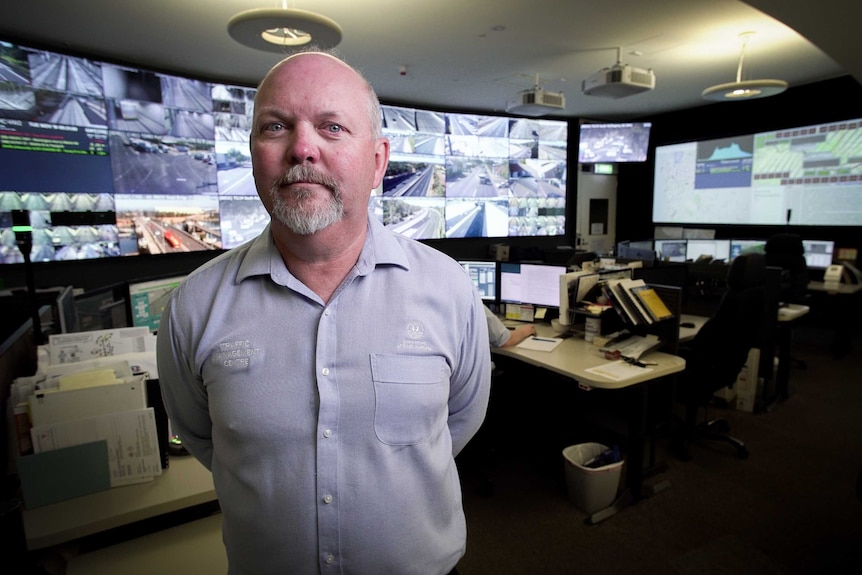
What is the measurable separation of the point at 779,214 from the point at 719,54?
9.30ft

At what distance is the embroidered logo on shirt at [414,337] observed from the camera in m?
0.97

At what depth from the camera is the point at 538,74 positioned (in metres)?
5.17

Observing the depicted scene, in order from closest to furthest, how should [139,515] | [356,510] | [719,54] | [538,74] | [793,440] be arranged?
[356,510] < [139,515] < [793,440] < [719,54] < [538,74]

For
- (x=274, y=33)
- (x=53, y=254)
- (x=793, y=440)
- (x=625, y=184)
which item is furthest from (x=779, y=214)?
(x=53, y=254)

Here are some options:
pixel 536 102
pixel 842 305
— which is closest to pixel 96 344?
pixel 536 102

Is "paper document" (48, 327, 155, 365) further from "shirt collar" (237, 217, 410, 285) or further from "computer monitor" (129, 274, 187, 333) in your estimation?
"shirt collar" (237, 217, 410, 285)

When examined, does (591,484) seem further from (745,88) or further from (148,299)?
(745,88)

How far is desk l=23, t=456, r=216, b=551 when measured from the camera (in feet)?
4.03

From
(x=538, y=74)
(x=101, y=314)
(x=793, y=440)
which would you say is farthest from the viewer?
(x=538, y=74)

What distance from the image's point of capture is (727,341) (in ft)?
9.09

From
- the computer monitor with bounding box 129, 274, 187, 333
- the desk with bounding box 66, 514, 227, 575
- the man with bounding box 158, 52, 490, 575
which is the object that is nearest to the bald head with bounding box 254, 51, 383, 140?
the man with bounding box 158, 52, 490, 575

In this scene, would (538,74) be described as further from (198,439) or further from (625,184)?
(198,439)

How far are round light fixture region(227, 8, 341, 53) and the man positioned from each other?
1.93m

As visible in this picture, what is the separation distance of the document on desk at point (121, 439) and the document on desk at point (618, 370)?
6.20 feet
